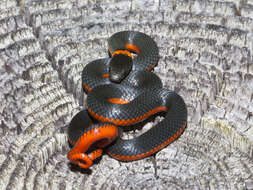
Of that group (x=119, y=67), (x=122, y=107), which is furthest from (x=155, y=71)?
(x=122, y=107)

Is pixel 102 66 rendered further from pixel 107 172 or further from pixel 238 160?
pixel 238 160

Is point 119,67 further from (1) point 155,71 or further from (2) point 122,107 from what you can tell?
(2) point 122,107

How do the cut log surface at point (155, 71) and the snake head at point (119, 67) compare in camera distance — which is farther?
the snake head at point (119, 67)

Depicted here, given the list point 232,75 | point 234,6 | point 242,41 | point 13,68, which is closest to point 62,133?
point 13,68

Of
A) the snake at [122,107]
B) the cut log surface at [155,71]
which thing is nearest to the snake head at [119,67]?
the snake at [122,107]

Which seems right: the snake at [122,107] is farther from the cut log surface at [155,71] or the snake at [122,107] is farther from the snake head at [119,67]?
the cut log surface at [155,71]
